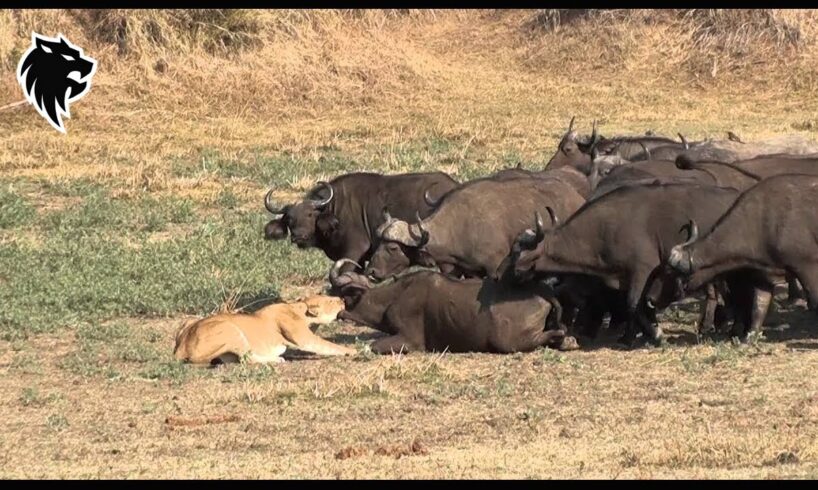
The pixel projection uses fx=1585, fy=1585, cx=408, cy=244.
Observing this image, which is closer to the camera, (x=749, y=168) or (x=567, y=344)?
(x=567, y=344)

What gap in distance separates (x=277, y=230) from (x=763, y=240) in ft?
17.7

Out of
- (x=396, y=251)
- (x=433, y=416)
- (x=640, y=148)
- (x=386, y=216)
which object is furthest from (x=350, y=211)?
(x=433, y=416)

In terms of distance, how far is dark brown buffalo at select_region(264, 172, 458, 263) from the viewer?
1559 cm

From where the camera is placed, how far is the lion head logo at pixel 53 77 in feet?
90.7

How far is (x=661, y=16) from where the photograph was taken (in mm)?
34688

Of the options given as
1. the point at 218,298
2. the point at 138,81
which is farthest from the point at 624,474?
the point at 138,81

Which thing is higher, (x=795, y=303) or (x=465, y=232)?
(x=465, y=232)

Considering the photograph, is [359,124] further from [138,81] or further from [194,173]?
[194,173]

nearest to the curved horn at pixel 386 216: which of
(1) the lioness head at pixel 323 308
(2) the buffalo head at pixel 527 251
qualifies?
(1) the lioness head at pixel 323 308

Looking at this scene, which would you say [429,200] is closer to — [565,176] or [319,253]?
[565,176]

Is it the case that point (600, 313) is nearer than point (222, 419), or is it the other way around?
point (222, 419)

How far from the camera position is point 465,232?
13.9 m
